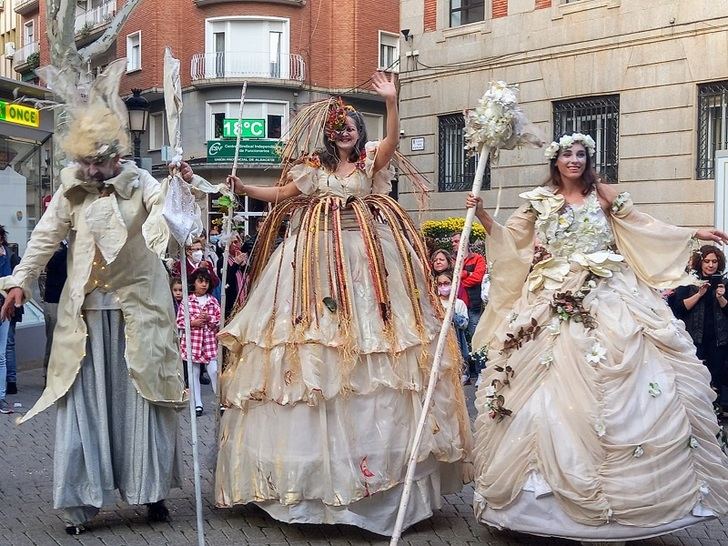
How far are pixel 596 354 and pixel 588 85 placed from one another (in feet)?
41.0

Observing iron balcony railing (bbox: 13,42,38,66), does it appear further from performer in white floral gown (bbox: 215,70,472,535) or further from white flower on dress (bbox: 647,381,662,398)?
white flower on dress (bbox: 647,381,662,398)

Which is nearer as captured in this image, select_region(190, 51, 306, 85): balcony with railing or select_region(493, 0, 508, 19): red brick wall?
select_region(493, 0, 508, 19): red brick wall

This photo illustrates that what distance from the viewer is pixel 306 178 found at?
5098mm

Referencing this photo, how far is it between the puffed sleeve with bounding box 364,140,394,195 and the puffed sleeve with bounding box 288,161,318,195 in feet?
0.92

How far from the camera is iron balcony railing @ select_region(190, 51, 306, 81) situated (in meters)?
31.9

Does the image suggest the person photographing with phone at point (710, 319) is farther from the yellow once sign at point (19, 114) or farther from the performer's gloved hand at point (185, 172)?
the yellow once sign at point (19, 114)

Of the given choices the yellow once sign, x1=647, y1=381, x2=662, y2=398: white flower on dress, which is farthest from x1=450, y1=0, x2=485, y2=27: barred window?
x1=647, y1=381, x2=662, y2=398: white flower on dress

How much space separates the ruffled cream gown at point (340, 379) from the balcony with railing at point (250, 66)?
27.5m

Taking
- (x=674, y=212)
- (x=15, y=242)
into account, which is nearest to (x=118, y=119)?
(x=15, y=242)

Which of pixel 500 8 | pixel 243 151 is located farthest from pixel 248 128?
pixel 500 8

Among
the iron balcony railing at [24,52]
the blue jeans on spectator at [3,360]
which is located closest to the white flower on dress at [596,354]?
the blue jeans on spectator at [3,360]

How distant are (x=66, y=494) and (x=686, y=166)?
484 inches

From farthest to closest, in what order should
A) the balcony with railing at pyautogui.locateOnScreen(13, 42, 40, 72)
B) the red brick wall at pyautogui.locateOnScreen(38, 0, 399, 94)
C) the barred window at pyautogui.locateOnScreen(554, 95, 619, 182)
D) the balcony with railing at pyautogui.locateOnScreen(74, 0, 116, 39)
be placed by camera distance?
1. the balcony with railing at pyautogui.locateOnScreen(13, 42, 40, 72)
2. the balcony with railing at pyautogui.locateOnScreen(74, 0, 116, 39)
3. the red brick wall at pyautogui.locateOnScreen(38, 0, 399, 94)
4. the barred window at pyautogui.locateOnScreen(554, 95, 619, 182)

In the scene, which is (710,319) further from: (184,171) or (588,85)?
(588,85)
